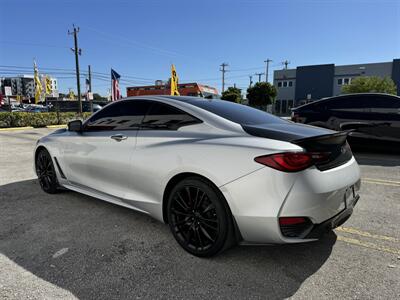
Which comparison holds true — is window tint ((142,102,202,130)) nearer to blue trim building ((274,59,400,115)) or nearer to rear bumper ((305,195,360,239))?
rear bumper ((305,195,360,239))

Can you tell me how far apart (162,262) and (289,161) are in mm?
1411

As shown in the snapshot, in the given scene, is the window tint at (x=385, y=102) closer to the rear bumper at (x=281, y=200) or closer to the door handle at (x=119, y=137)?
the rear bumper at (x=281, y=200)

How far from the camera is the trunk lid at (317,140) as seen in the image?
86.7 inches

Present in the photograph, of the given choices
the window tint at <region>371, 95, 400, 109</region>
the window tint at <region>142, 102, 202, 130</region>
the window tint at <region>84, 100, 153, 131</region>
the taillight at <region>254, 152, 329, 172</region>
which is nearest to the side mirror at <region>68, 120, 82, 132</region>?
the window tint at <region>84, 100, 153, 131</region>

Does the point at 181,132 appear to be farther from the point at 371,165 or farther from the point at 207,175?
the point at 371,165

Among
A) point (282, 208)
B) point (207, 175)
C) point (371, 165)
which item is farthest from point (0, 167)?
point (371, 165)

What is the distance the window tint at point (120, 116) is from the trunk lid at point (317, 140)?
1.27m

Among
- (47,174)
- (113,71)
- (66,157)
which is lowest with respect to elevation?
(47,174)

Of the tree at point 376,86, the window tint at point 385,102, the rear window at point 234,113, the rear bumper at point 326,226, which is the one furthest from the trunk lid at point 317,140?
the tree at point 376,86

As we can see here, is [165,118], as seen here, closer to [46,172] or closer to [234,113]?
[234,113]

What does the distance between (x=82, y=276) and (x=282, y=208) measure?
1.68 meters

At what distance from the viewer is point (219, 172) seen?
7.49 ft

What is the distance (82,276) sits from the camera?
2.26m

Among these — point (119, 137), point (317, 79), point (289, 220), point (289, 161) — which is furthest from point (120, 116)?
point (317, 79)
